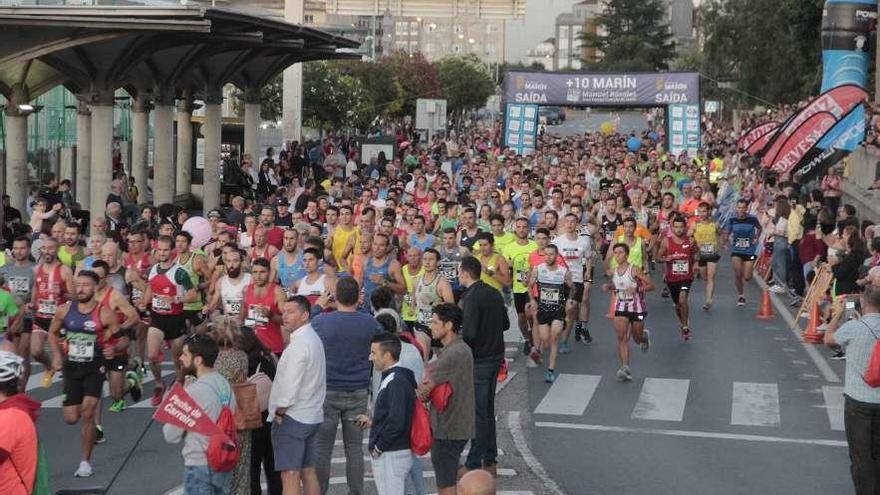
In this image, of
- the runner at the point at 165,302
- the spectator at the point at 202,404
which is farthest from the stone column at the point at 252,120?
the spectator at the point at 202,404

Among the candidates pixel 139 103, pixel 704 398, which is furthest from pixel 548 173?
pixel 704 398

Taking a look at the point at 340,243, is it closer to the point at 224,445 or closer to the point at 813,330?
the point at 813,330

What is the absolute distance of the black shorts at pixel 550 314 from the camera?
1827 centimetres

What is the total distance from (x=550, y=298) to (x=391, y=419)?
8225 mm

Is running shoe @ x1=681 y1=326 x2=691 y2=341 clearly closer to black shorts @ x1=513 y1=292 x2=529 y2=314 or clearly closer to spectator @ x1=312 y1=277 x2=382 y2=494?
black shorts @ x1=513 y1=292 x2=529 y2=314

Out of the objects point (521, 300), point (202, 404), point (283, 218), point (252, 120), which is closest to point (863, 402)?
point (202, 404)

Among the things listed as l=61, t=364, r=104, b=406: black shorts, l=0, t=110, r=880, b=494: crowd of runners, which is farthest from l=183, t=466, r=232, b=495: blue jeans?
l=61, t=364, r=104, b=406: black shorts

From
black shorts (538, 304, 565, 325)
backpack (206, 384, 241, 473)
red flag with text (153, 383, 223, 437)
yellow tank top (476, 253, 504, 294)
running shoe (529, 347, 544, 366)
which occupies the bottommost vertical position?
running shoe (529, 347, 544, 366)

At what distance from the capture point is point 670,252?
72.6 feet

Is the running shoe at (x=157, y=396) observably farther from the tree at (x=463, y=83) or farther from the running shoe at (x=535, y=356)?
the tree at (x=463, y=83)

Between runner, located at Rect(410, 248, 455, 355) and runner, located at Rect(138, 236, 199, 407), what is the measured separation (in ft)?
7.56

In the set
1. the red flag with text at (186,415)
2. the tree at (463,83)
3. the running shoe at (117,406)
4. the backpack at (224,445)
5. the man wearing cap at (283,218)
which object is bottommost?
the running shoe at (117,406)

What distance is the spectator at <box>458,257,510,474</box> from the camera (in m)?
12.7

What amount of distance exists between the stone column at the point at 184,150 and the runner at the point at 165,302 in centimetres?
2553
